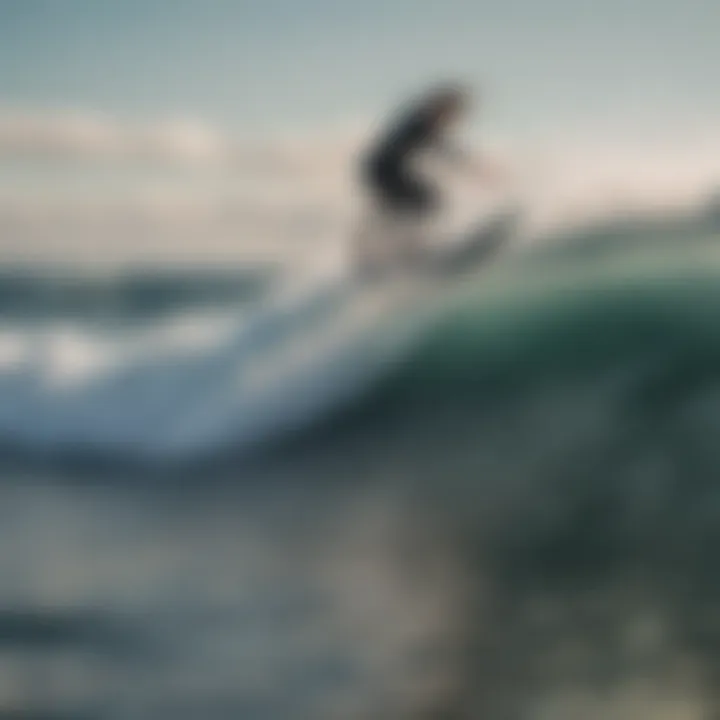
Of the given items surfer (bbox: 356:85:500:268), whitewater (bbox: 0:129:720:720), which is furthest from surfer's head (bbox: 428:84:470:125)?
whitewater (bbox: 0:129:720:720)

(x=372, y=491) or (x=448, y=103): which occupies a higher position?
(x=448, y=103)

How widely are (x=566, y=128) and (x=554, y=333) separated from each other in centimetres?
26

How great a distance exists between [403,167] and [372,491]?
0.41m

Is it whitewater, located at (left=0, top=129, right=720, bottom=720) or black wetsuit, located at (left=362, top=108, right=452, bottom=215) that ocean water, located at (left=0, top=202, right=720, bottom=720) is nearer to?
whitewater, located at (left=0, top=129, right=720, bottom=720)

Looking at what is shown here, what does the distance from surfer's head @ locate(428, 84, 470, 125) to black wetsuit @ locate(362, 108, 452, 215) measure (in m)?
0.01

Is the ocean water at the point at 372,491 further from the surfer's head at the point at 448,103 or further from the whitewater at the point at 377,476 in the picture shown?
the surfer's head at the point at 448,103

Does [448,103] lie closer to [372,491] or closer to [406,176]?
[406,176]

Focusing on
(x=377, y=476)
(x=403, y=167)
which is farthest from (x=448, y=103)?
(x=377, y=476)

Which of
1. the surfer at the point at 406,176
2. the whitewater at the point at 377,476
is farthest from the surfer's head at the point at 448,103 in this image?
the whitewater at the point at 377,476

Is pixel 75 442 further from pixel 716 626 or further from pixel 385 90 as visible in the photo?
pixel 716 626

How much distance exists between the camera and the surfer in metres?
1.15

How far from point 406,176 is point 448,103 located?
0.10 metres

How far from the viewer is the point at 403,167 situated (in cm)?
117

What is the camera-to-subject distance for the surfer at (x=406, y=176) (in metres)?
1.15
